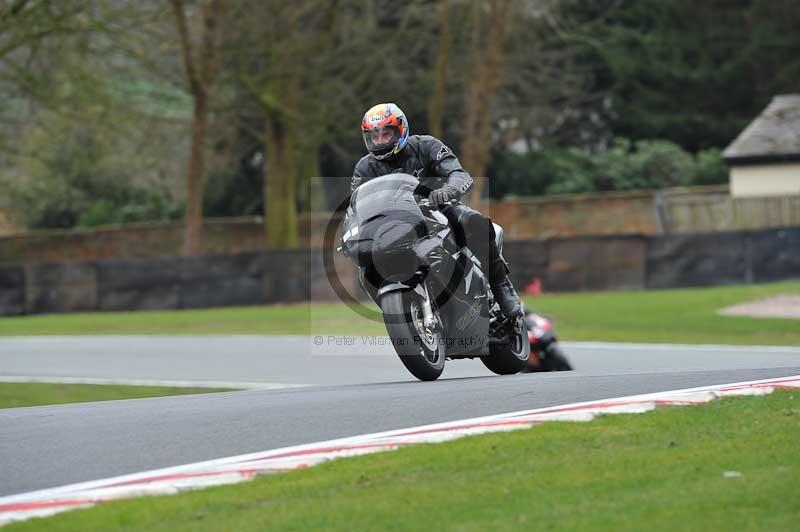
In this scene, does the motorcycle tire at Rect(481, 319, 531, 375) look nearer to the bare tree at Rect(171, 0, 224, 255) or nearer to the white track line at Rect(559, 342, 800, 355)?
the white track line at Rect(559, 342, 800, 355)

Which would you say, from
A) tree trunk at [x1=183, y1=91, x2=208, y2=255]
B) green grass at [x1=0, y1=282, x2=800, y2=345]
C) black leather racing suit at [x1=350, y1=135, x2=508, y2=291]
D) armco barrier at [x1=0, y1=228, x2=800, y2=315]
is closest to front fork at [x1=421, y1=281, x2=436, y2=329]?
black leather racing suit at [x1=350, y1=135, x2=508, y2=291]

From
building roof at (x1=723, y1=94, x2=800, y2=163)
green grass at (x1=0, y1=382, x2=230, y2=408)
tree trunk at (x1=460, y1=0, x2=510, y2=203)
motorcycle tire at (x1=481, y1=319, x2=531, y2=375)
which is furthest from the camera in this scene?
building roof at (x1=723, y1=94, x2=800, y2=163)

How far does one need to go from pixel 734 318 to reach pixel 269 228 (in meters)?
16.4

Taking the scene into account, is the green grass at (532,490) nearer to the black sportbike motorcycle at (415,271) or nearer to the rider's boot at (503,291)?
the black sportbike motorcycle at (415,271)

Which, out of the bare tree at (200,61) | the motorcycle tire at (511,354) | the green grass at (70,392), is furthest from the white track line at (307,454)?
the bare tree at (200,61)

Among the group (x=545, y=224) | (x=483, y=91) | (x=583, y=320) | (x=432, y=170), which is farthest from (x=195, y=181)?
(x=432, y=170)

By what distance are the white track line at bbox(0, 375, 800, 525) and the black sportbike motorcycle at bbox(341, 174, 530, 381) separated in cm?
157

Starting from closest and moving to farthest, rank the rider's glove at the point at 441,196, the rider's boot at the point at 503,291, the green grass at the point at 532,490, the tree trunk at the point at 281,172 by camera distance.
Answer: the green grass at the point at 532,490
the rider's glove at the point at 441,196
the rider's boot at the point at 503,291
the tree trunk at the point at 281,172

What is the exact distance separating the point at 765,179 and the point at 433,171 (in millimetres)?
32870

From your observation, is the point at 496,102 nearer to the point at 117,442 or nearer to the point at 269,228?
the point at 269,228

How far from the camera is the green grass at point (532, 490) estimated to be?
15.9 ft

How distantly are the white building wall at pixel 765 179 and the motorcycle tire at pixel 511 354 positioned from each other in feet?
102

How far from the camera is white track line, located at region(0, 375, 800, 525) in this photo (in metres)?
5.32

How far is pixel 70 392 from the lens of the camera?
15289 millimetres
